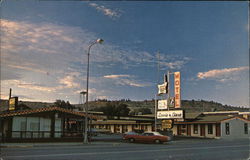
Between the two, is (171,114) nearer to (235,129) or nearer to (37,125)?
(37,125)

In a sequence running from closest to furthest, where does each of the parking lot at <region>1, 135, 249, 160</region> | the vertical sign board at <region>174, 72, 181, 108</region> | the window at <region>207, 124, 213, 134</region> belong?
the parking lot at <region>1, 135, 249, 160</region> < the vertical sign board at <region>174, 72, 181, 108</region> < the window at <region>207, 124, 213, 134</region>

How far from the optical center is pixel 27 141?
31391 millimetres

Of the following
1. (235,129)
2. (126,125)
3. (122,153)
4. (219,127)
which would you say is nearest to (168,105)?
(219,127)

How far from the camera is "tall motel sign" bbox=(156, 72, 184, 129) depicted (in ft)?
135

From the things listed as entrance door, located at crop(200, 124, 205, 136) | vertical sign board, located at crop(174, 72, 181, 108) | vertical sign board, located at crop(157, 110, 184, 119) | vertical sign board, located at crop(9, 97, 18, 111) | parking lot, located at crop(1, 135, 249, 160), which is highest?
vertical sign board, located at crop(174, 72, 181, 108)

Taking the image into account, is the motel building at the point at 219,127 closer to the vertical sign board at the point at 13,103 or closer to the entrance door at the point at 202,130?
the entrance door at the point at 202,130

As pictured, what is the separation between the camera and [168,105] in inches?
1681

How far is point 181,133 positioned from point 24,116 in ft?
117

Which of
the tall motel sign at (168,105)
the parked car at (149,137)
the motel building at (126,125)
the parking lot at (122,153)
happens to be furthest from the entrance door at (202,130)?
the parking lot at (122,153)

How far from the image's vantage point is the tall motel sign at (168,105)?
41.1 meters

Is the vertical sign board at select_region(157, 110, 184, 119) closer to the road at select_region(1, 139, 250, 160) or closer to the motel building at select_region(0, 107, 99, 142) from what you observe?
the motel building at select_region(0, 107, 99, 142)

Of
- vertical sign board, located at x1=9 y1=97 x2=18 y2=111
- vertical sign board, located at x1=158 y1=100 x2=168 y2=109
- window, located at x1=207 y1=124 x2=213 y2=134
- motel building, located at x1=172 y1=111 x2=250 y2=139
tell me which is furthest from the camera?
window, located at x1=207 y1=124 x2=213 y2=134

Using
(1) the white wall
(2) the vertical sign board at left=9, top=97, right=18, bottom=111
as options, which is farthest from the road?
(1) the white wall

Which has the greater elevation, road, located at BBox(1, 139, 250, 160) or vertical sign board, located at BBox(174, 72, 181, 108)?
vertical sign board, located at BBox(174, 72, 181, 108)
